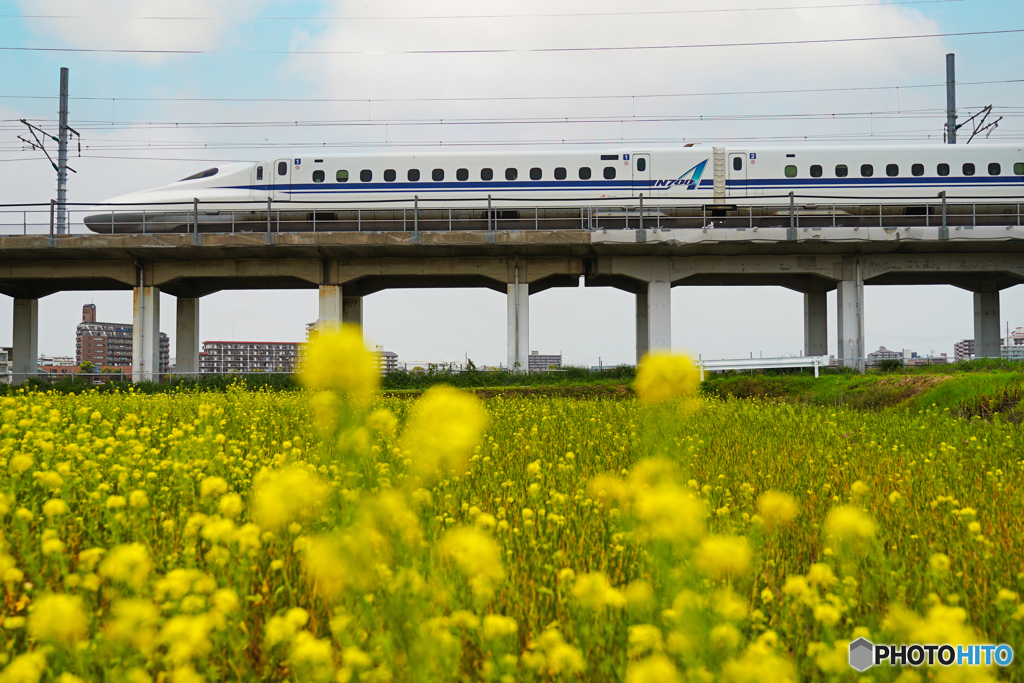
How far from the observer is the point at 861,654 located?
93.0 inches

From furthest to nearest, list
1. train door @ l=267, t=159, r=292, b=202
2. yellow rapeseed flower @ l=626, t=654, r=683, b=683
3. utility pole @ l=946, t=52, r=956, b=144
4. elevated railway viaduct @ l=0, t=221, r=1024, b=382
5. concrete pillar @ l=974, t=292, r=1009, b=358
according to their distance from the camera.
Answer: utility pole @ l=946, t=52, r=956, b=144 < concrete pillar @ l=974, t=292, r=1009, b=358 < train door @ l=267, t=159, r=292, b=202 < elevated railway viaduct @ l=0, t=221, r=1024, b=382 < yellow rapeseed flower @ l=626, t=654, r=683, b=683

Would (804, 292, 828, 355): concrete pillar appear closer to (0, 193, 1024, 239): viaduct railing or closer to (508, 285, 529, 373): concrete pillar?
(0, 193, 1024, 239): viaduct railing

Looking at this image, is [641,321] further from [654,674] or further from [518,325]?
[654,674]

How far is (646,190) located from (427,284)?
989cm

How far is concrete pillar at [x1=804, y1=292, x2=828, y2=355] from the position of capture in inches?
1204

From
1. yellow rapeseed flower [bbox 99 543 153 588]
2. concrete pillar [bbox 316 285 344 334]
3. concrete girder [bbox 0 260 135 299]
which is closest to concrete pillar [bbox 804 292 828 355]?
concrete pillar [bbox 316 285 344 334]

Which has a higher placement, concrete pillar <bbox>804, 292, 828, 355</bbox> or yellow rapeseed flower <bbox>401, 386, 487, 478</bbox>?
concrete pillar <bbox>804, 292, 828, 355</bbox>

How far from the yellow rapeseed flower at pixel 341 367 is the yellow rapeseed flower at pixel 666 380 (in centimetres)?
80

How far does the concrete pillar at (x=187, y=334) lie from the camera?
2931 centimetres

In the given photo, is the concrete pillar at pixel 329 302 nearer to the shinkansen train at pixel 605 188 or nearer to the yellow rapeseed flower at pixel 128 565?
the shinkansen train at pixel 605 188

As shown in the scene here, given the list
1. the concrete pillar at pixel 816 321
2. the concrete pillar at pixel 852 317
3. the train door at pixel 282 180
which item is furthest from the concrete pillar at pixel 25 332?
the concrete pillar at pixel 816 321

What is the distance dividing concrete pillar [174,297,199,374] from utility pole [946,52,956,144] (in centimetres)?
3625

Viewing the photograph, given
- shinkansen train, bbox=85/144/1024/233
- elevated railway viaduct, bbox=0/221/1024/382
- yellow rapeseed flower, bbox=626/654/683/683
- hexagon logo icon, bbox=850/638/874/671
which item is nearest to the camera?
yellow rapeseed flower, bbox=626/654/683/683

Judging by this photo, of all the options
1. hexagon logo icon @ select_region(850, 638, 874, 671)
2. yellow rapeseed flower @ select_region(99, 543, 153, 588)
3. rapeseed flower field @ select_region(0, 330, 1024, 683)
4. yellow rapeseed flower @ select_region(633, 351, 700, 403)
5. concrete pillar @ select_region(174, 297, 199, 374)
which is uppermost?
concrete pillar @ select_region(174, 297, 199, 374)
